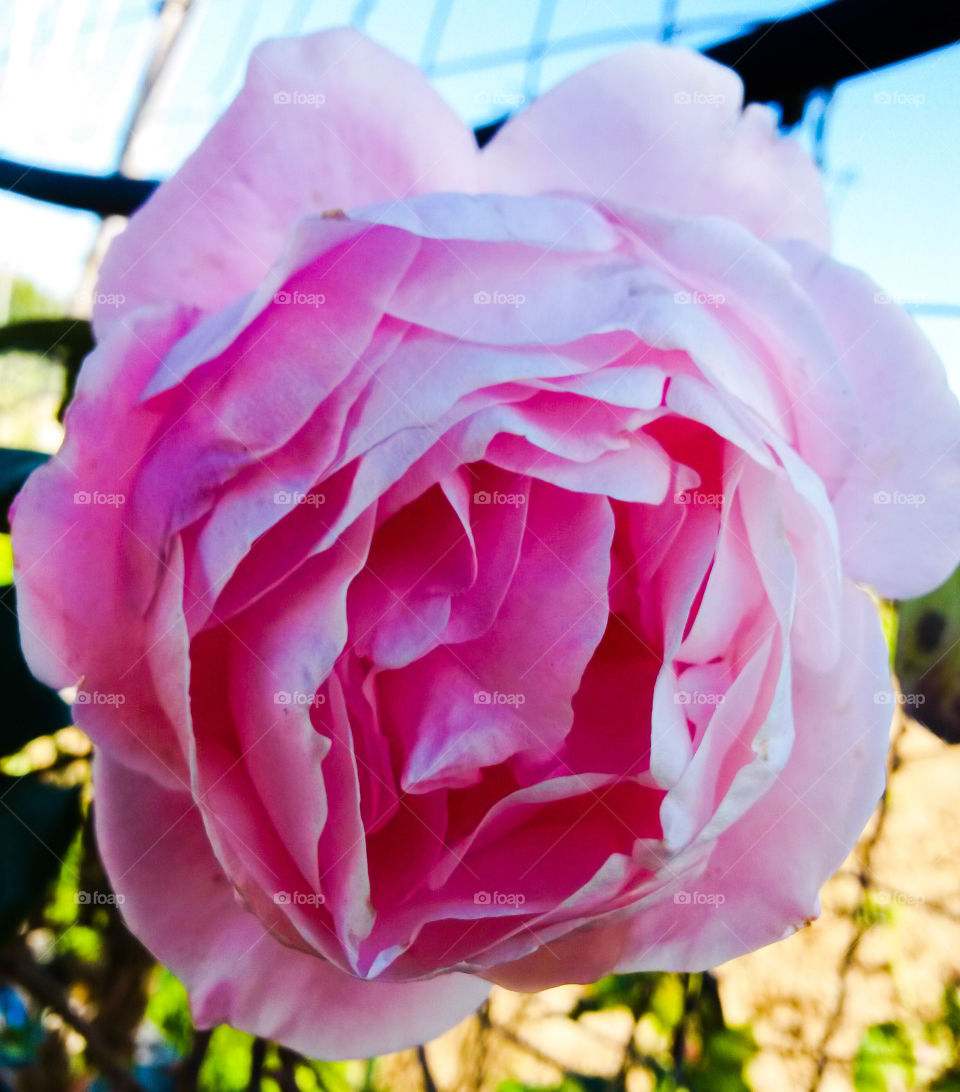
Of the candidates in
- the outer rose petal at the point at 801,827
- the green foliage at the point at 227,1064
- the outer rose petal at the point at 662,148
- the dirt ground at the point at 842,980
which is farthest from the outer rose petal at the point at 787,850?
the green foliage at the point at 227,1064

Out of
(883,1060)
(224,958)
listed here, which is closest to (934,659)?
(224,958)

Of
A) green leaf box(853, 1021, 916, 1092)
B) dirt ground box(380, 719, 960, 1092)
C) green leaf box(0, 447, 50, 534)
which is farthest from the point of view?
dirt ground box(380, 719, 960, 1092)

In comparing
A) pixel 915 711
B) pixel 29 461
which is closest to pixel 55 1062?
pixel 29 461

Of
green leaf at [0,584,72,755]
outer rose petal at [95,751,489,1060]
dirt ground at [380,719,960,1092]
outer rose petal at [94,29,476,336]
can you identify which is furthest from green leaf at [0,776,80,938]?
dirt ground at [380,719,960,1092]

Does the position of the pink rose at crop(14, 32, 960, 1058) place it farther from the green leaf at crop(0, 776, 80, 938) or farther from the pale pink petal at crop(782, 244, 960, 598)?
the green leaf at crop(0, 776, 80, 938)

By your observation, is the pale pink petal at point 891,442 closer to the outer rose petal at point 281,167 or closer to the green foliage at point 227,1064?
the outer rose petal at point 281,167

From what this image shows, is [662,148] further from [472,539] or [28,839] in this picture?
[28,839]

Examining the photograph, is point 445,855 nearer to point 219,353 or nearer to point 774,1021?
point 219,353
